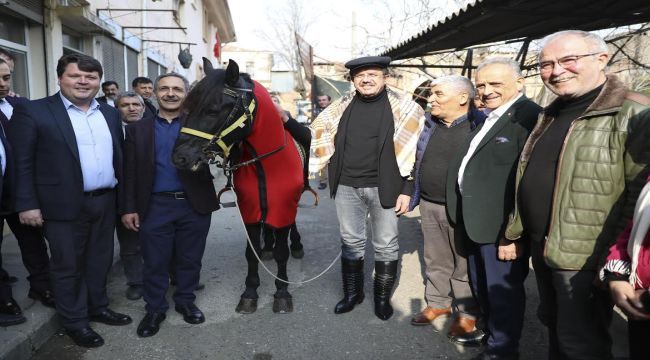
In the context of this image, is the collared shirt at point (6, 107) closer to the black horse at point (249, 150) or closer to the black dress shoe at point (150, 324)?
the black horse at point (249, 150)

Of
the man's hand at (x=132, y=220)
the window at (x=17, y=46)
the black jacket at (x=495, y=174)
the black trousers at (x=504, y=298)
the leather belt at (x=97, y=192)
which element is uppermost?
the window at (x=17, y=46)

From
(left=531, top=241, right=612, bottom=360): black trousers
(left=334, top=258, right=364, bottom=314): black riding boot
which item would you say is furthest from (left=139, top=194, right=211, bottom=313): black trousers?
(left=531, top=241, right=612, bottom=360): black trousers

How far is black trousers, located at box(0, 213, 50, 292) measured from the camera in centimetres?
310

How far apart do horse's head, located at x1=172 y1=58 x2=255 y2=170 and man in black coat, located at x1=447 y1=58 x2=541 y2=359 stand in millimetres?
1516

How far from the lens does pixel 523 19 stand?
4.56 m

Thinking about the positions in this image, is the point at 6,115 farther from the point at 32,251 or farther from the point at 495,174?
the point at 495,174

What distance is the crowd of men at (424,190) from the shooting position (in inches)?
72.0

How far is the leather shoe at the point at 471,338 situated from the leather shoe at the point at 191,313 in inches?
74.4

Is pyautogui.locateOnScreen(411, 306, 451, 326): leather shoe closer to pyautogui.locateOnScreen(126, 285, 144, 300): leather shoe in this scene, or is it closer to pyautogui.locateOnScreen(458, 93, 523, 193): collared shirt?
pyautogui.locateOnScreen(458, 93, 523, 193): collared shirt

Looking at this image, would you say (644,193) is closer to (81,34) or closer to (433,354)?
(433,354)

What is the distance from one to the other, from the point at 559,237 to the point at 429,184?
47.5 inches

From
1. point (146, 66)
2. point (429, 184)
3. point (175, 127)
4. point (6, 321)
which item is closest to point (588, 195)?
point (429, 184)

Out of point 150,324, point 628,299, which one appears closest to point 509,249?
point 628,299

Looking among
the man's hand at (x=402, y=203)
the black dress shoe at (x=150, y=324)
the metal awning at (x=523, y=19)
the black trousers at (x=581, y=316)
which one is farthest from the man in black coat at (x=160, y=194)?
the metal awning at (x=523, y=19)
